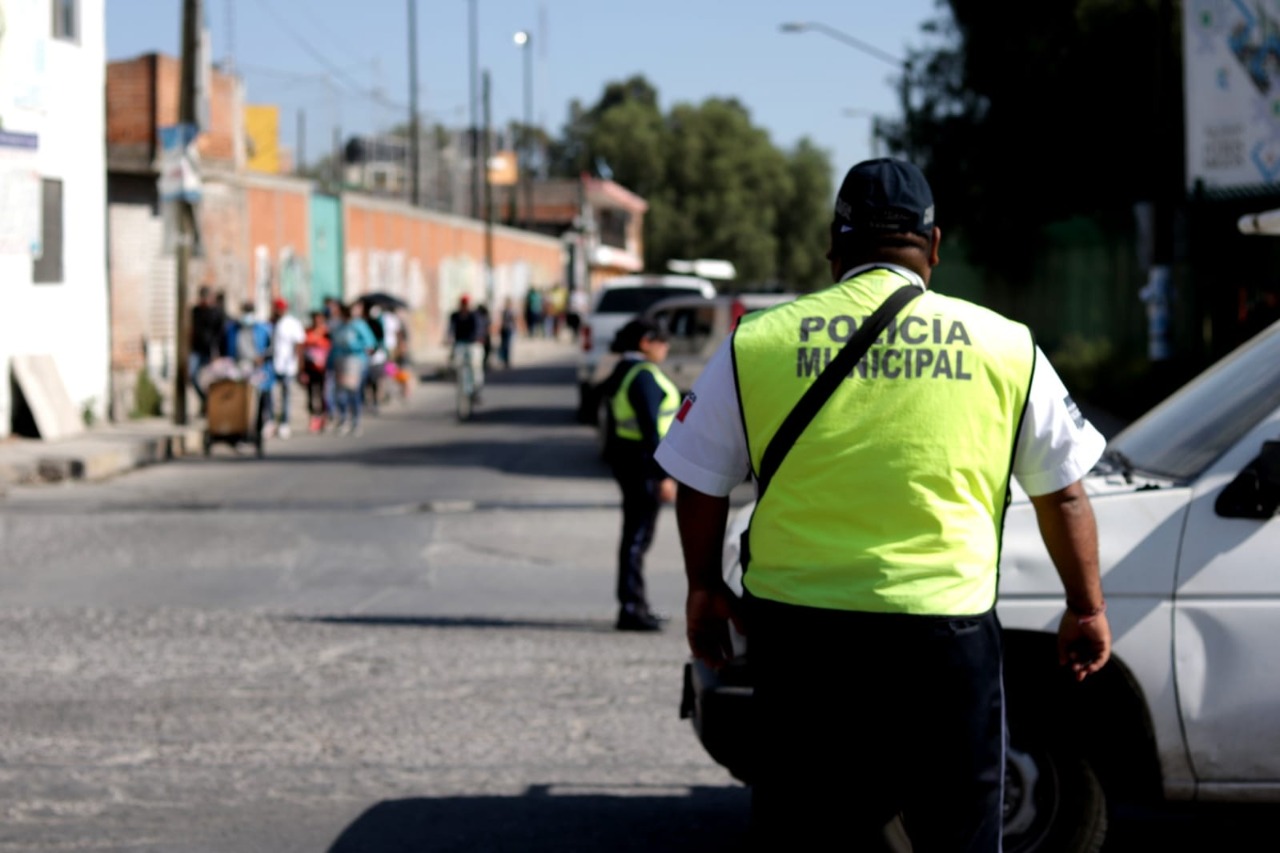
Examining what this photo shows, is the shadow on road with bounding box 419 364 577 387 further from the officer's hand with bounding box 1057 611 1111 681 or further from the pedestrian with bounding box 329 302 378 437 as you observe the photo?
the officer's hand with bounding box 1057 611 1111 681

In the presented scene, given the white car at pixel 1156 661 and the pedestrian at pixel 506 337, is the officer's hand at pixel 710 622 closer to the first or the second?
the white car at pixel 1156 661

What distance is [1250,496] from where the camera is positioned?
4.89m

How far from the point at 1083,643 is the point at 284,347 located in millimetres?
20932

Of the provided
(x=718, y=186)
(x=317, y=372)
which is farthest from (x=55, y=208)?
(x=718, y=186)

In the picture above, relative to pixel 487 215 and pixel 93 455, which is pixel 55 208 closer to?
pixel 93 455

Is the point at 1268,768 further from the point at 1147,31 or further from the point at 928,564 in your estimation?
the point at 1147,31

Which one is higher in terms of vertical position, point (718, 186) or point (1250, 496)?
point (718, 186)

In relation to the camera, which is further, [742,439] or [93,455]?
[93,455]

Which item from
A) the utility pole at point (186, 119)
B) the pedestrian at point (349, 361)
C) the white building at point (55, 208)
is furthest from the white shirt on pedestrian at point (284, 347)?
the white building at point (55, 208)

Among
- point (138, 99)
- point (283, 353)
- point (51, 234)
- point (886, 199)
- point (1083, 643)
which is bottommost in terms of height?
point (1083, 643)

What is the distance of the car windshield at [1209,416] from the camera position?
5203 mm

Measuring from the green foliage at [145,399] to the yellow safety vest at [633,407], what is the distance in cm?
1735

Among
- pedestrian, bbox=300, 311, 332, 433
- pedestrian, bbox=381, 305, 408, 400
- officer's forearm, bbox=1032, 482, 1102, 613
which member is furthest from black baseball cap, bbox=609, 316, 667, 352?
pedestrian, bbox=381, 305, 408, 400

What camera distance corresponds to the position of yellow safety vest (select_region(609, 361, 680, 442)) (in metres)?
9.69
